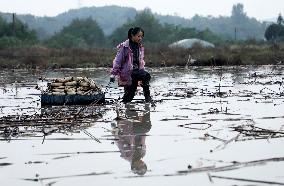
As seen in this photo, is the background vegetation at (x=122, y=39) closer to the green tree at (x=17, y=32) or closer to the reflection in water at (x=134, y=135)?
the green tree at (x=17, y=32)

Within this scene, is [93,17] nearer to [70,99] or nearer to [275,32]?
[275,32]

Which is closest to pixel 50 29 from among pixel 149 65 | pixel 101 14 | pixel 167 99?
pixel 101 14

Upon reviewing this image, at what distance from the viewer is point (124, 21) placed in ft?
552

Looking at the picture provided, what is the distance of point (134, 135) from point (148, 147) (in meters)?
0.90

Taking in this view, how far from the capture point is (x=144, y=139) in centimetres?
637

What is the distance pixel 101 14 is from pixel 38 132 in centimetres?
17798

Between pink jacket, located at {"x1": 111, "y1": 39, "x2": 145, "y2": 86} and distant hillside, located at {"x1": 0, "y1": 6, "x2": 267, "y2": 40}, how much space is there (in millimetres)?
116689

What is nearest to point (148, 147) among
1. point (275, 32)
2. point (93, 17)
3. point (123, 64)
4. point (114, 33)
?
point (123, 64)

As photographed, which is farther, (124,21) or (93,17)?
(93,17)

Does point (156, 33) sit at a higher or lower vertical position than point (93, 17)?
lower

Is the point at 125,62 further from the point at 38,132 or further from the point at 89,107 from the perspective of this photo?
the point at 38,132

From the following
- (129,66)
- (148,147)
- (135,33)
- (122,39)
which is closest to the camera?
(148,147)

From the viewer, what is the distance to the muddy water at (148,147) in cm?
447

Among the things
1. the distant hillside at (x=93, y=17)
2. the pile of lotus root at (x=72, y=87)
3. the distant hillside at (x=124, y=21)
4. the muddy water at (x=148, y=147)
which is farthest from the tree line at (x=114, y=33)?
the distant hillside at (x=93, y=17)
